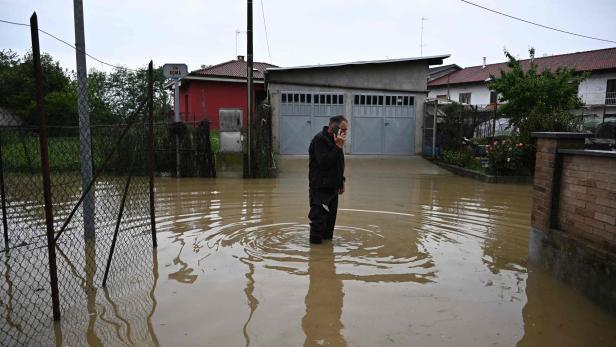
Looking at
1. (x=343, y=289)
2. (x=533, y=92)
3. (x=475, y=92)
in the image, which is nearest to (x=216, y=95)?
(x=533, y=92)

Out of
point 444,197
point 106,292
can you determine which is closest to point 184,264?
point 106,292

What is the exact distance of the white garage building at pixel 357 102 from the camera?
1842cm

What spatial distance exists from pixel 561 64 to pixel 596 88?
3.20 meters

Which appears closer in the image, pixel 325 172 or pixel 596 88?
pixel 325 172

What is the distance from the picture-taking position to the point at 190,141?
13.3 meters

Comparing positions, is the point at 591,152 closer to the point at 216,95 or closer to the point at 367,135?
the point at 367,135

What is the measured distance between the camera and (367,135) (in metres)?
19.1

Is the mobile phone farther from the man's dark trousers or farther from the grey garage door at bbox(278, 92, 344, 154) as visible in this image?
the grey garage door at bbox(278, 92, 344, 154)

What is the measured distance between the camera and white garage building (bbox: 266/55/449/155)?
60.4 feet

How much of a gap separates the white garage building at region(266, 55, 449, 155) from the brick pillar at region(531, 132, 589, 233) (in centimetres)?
1320

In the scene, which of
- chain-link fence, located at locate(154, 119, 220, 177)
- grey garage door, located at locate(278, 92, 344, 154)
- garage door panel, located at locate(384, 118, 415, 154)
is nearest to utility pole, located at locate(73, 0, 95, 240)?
chain-link fence, located at locate(154, 119, 220, 177)

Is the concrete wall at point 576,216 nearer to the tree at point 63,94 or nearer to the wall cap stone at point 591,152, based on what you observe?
the wall cap stone at point 591,152

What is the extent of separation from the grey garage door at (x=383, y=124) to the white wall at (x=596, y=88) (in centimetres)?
2346

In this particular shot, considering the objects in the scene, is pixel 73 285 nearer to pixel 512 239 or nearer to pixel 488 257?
pixel 488 257
